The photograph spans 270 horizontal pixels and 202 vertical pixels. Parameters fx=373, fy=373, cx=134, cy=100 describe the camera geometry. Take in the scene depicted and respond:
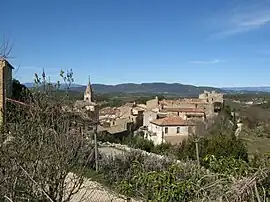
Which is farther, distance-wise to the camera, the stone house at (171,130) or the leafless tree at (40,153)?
the stone house at (171,130)

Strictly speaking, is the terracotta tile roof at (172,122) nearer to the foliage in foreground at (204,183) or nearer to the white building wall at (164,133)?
the white building wall at (164,133)

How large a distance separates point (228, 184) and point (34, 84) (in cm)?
A: 290


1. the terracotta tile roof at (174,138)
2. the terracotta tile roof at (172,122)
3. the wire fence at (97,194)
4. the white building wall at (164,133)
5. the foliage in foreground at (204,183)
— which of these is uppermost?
the foliage in foreground at (204,183)

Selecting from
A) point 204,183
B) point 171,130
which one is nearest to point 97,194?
point 204,183

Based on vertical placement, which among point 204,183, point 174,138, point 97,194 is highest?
point 204,183

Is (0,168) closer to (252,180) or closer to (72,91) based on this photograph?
(72,91)

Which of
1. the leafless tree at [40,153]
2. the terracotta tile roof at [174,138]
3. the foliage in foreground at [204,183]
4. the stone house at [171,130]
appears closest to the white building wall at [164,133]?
the stone house at [171,130]

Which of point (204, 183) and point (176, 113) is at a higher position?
point (204, 183)

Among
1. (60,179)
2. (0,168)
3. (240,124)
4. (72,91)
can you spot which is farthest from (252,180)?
(240,124)

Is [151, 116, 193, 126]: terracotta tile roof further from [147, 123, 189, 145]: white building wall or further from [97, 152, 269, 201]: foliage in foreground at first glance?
[97, 152, 269, 201]: foliage in foreground

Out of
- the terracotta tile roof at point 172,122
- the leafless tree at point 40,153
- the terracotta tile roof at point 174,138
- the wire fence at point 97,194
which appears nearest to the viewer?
the leafless tree at point 40,153

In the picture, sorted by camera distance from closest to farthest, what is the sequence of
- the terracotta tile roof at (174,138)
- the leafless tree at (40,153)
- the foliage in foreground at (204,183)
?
1. the foliage in foreground at (204,183)
2. the leafless tree at (40,153)
3. the terracotta tile roof at (174,138)

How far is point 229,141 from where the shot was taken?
12789 millimetres

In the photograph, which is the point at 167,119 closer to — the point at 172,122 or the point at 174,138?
the point at 172,122
